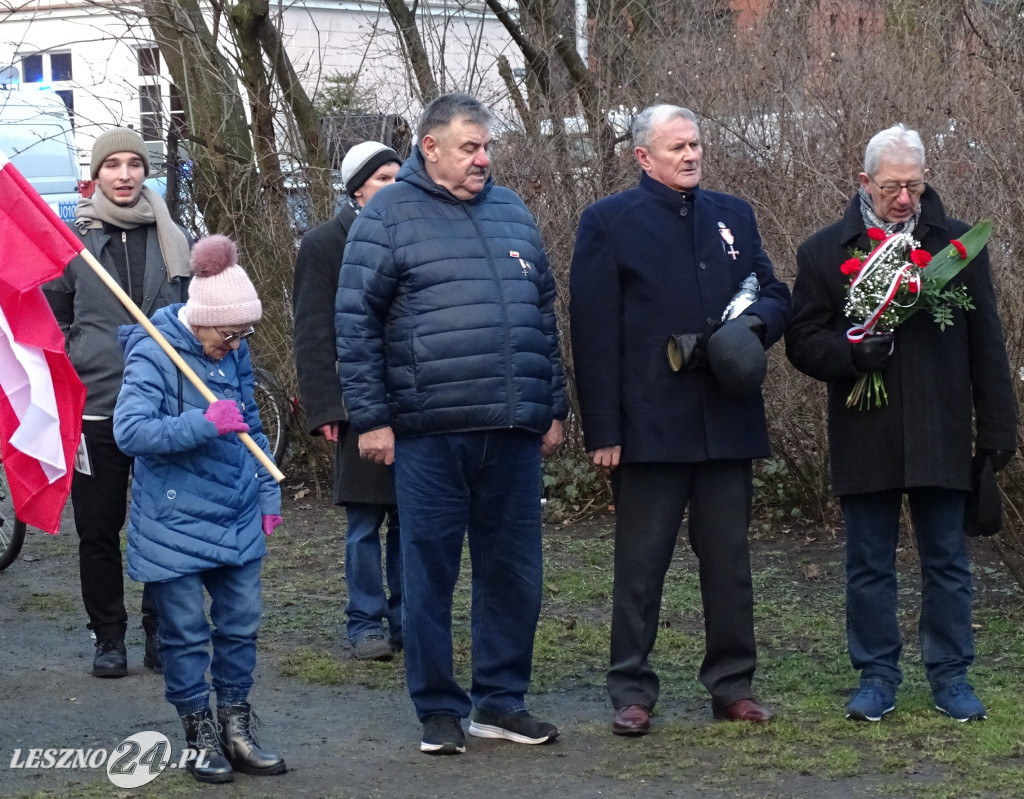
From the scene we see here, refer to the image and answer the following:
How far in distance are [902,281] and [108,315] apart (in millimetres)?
3222

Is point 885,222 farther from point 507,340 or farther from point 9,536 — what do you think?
point 9,536

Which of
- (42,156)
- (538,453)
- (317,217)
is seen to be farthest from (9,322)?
(42,156)

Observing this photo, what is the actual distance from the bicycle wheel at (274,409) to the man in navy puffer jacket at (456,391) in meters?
5.61

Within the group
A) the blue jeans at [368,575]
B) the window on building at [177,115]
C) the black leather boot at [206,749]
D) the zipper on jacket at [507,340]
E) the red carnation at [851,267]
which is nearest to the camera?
the black leather boot at [206,749]

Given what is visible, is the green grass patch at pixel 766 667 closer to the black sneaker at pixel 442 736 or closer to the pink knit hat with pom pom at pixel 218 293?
the black sneaker at pixel 442 736

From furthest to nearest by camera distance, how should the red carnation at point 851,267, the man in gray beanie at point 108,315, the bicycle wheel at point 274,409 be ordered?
the bicycle wheel at point 274,409, the man in gray beanie at point 108,315, the red carnation at point 851,267

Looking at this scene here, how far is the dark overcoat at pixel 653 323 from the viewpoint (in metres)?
5.51

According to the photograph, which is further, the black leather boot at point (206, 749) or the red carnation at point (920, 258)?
the red carnation at point (920, 258)

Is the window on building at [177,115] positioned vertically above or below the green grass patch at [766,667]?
above

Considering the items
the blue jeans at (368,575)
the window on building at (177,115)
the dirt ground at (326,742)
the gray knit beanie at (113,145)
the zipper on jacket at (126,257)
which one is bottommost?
the dirt ground at (326,742)

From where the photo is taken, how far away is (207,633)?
5.25m

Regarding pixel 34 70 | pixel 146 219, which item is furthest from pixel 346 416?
pixel 34 70

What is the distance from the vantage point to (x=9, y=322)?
522 cm

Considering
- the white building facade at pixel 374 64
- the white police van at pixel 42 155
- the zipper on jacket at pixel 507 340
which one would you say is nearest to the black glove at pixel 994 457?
the zipper on jacket at pixel 507 340
